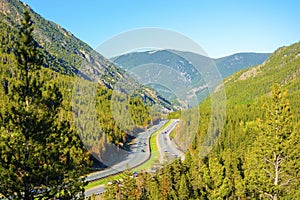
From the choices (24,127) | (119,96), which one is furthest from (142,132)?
(24,127)

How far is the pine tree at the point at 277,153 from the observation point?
2042cm

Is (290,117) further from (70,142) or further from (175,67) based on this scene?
(70,142)

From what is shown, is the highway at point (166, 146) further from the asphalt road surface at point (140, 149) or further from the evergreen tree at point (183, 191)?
the evergreen tree at point (183, 191)

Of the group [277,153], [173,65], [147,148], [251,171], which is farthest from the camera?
[251,171]

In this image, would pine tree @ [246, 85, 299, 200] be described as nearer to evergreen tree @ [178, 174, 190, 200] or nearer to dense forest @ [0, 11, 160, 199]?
evergreen tree @ [178, 174, 190, 200]

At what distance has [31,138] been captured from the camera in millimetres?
12203

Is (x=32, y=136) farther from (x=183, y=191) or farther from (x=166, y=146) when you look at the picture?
(x=183, y=191)

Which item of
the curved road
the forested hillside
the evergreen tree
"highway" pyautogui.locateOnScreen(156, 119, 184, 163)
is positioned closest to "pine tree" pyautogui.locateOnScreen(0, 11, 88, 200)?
the curved road

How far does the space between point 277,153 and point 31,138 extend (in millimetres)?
15970

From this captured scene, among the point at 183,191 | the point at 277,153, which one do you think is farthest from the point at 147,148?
the point at 183,191

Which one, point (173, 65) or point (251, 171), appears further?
point (251, 171)

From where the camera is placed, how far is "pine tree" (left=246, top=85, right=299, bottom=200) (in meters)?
20.4

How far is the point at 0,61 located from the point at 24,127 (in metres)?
91.6

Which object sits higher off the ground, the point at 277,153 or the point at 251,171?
the point at 277,153
